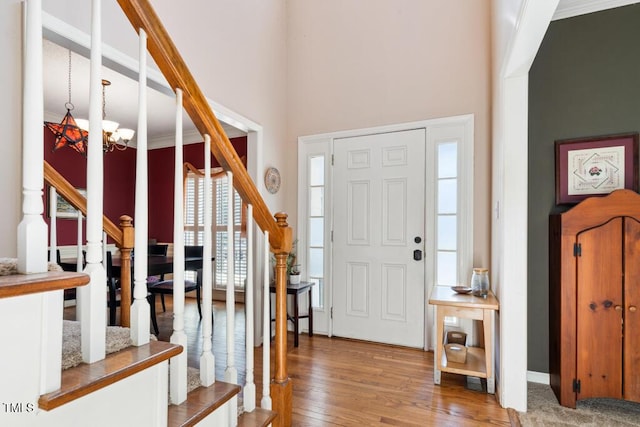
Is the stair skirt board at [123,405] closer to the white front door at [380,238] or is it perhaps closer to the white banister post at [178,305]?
the white banister post at [178,305]

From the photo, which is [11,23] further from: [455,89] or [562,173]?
[562,173]

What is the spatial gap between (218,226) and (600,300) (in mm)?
4593

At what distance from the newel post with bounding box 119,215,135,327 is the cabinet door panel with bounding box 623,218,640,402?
286 centimetres

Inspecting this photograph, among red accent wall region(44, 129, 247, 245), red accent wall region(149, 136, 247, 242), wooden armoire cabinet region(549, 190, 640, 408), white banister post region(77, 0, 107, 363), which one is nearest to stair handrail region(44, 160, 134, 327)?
white banister post region(77, 0, 107, 363)

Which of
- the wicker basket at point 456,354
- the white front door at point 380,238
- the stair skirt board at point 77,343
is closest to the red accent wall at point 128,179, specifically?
the white front door at point 380,238

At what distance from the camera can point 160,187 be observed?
18.8ft

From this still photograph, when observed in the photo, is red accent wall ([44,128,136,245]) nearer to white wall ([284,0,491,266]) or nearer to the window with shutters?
the window with shutters

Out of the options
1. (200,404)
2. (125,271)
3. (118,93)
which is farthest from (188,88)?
(118,93)

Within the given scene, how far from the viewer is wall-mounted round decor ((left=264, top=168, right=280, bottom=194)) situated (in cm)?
335

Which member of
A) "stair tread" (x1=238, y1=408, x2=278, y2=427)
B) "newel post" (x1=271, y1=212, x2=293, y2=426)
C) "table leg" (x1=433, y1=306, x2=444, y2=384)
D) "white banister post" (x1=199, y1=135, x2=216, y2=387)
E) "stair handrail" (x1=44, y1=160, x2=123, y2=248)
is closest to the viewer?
"white banister post" (x1=199, y1=135, x2=216, y2=387)

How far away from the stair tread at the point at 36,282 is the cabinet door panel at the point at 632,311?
2696mm

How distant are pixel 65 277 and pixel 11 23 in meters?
1.56

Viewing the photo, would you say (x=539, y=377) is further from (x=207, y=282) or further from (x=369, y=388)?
(x=207, y=282)

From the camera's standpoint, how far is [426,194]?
123 inches
